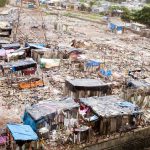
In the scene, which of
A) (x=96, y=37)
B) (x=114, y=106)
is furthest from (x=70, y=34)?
(x=114, y=106)

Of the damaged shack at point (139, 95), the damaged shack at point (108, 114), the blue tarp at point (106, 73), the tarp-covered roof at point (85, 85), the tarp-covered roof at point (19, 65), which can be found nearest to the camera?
the damaged shack at point (108, 114)

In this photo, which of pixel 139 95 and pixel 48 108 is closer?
pixel 48 108

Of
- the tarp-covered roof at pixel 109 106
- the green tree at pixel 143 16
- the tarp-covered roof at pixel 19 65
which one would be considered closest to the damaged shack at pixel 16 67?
the tarp-covered roof at pixel 19 65

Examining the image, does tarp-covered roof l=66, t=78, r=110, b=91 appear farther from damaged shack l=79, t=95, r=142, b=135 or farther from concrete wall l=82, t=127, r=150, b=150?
concrete wall l=82, t=127, r=150, b=150

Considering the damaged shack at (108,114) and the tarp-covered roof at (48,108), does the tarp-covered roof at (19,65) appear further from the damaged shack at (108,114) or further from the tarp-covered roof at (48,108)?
the damaged shack at (108,114)

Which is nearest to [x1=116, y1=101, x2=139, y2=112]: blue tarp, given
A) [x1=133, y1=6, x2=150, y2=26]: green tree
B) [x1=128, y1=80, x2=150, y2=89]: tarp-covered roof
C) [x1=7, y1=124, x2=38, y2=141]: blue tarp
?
[x1=128, y1=80, x2=150, y2=89]: tarp-covered roof

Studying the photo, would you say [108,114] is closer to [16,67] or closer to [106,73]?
[106,73]

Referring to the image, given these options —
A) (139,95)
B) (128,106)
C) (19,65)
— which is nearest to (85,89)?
(128,106)
